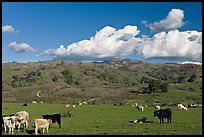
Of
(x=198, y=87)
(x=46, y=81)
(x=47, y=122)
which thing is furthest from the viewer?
(x=46, y=81)

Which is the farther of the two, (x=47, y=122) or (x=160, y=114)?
(x=160, y=114)

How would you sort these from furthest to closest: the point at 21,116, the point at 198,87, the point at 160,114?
the point at 198,87
the point at 160,114
the point at 21,116

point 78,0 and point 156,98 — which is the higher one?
point 78,0

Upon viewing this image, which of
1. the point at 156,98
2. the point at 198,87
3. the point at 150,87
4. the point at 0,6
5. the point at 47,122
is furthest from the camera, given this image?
the point at 198,87

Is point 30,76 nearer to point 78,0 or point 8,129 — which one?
point 8,129

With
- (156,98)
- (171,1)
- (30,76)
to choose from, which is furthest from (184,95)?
(30,76)

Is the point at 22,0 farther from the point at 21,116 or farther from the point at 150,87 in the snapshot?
the point at 150,87

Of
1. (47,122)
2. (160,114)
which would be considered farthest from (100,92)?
(47,122)

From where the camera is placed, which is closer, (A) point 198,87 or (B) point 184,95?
(B) point 184,95

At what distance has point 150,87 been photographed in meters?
119

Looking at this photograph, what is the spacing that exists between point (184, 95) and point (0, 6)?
102626mm

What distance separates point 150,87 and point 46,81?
89.4 metres

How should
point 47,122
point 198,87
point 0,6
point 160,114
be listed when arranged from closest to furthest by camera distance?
1. point 0,6
2. point 47,122
3. point 160,114
4. point 198,87

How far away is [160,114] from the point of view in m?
30.6
